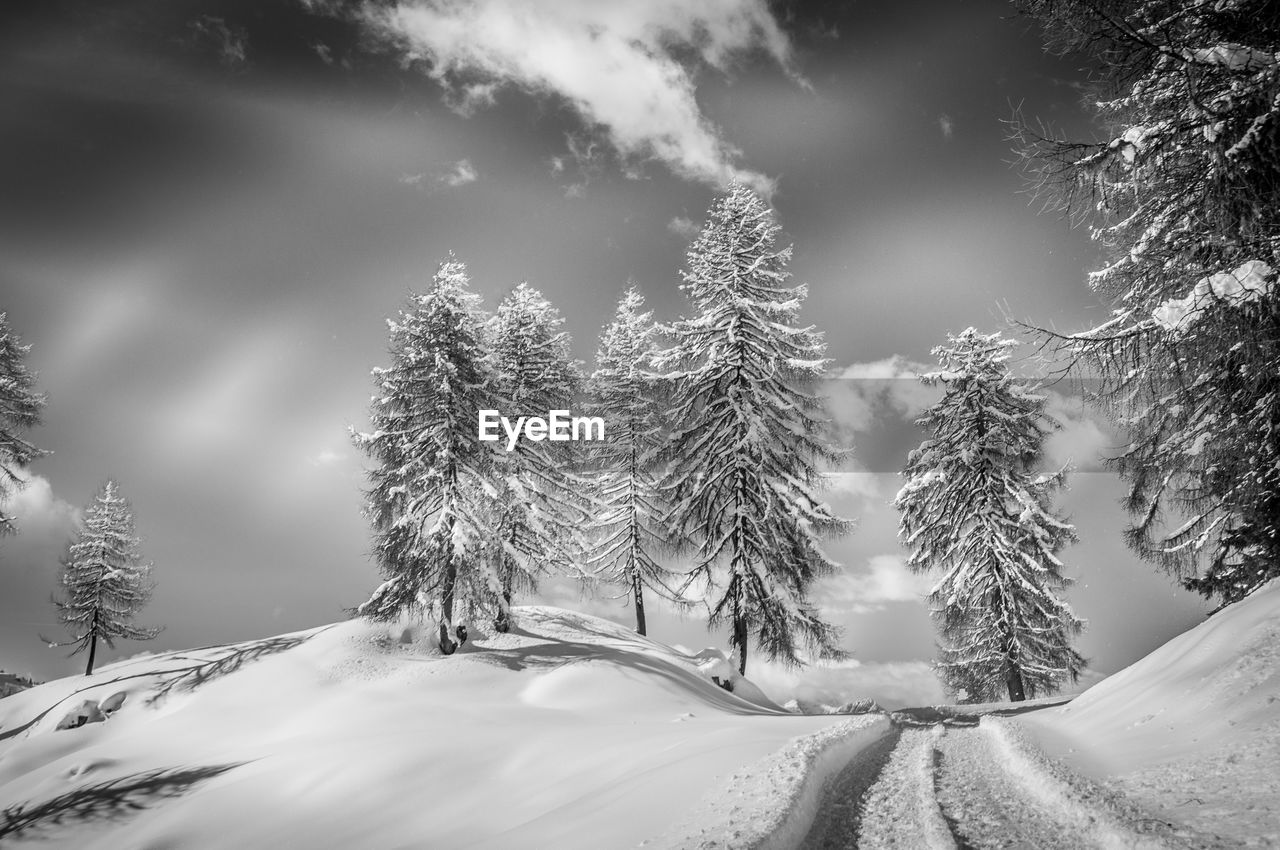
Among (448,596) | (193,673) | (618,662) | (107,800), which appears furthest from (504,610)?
(193,673)

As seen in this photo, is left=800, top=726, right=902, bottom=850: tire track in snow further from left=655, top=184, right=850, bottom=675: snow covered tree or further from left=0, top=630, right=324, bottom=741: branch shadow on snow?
left=0, top=630, right=324, bottom=741: branch shadow on snow

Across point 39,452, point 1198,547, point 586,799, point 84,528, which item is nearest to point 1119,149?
point 586,799

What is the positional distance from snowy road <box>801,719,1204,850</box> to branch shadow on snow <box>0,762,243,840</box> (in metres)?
12.3

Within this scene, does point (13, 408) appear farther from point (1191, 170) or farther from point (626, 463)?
point (1191, 170)

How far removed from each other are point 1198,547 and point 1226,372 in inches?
238

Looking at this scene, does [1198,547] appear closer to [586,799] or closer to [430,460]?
[586,799]

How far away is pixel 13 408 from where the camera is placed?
2180cm

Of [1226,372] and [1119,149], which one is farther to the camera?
[1226,372]

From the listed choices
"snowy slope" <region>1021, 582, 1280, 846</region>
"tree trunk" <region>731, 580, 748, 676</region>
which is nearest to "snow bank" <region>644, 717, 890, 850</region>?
"snowy slope" <region>1021, 582, 1280, 846</region>

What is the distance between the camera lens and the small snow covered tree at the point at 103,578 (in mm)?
28359

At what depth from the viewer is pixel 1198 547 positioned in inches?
554

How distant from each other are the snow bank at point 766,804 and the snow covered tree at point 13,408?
88.5 ft

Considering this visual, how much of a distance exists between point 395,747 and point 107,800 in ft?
19.4

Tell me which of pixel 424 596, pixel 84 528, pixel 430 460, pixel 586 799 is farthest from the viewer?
pixel 84 528
